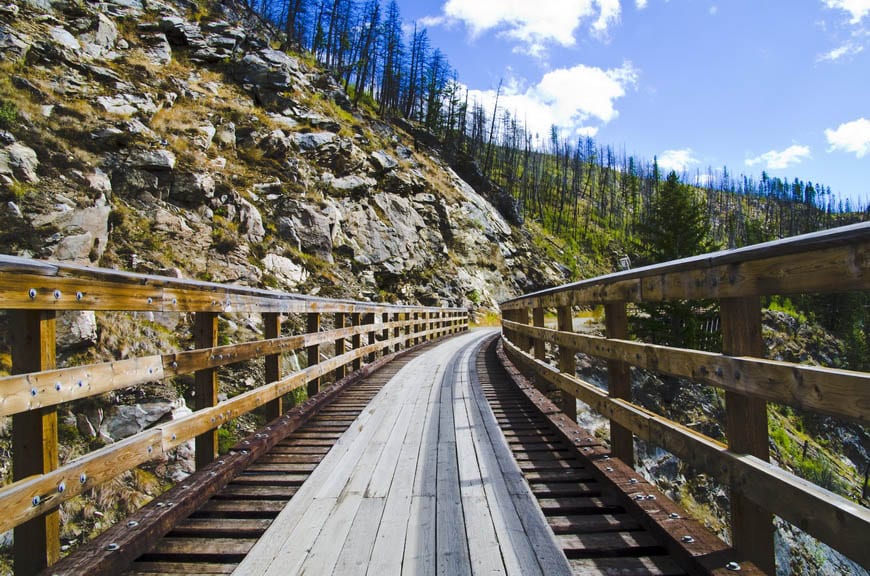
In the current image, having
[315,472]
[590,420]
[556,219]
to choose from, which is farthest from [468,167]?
[315,472]

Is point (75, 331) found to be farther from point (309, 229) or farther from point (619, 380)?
point (309, 229)

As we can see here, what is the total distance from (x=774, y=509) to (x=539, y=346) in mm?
4807

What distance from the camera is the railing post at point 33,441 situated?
1.78 metres

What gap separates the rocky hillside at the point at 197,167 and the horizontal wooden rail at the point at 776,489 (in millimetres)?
12659

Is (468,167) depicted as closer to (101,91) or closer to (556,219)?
(556,219)

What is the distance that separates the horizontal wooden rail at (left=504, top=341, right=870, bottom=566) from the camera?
51.6 inches

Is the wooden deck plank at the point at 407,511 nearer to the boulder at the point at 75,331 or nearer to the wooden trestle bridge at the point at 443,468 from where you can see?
the wooden trestle bridge at the point at 443,468

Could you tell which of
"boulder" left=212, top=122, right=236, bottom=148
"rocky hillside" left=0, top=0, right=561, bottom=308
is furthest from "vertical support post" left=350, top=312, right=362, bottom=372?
"boulder" left=212, top=122, right=236, bottom=148

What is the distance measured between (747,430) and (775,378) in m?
0.39

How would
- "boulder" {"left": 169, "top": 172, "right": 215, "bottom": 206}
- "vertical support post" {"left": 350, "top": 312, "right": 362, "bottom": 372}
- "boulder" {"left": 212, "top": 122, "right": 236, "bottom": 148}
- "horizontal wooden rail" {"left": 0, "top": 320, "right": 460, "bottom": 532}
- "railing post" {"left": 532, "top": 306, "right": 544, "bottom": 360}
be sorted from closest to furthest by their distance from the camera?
1. "horizontal wooden rail" {"left": 0, "top": 320, "right": 460, "bottom": 532}
2. "railing post" {"left": 532, "top": 306, "right": 544, "bottom": 360}
3. "vertical support post" {"left": 350, "top": 312, "right": 362, "bottom": 372}
4. "boulder" {"left": 169, "top": 172, "right": 215, "bottom": 206}
5. "boulder" {"left": 212, "top": 122, "right": 236, "bottom": 148}

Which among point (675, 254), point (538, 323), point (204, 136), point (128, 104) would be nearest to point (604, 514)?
point (538, 323)

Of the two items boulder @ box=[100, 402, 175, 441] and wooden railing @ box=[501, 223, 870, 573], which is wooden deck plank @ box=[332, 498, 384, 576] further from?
boulder @ box=[100, 402, 175, 441]

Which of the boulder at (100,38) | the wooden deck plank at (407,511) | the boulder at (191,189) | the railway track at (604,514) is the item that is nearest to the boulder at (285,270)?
the boulder at (191,189)

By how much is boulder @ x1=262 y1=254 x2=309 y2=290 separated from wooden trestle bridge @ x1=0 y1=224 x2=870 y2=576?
40.6 ft
